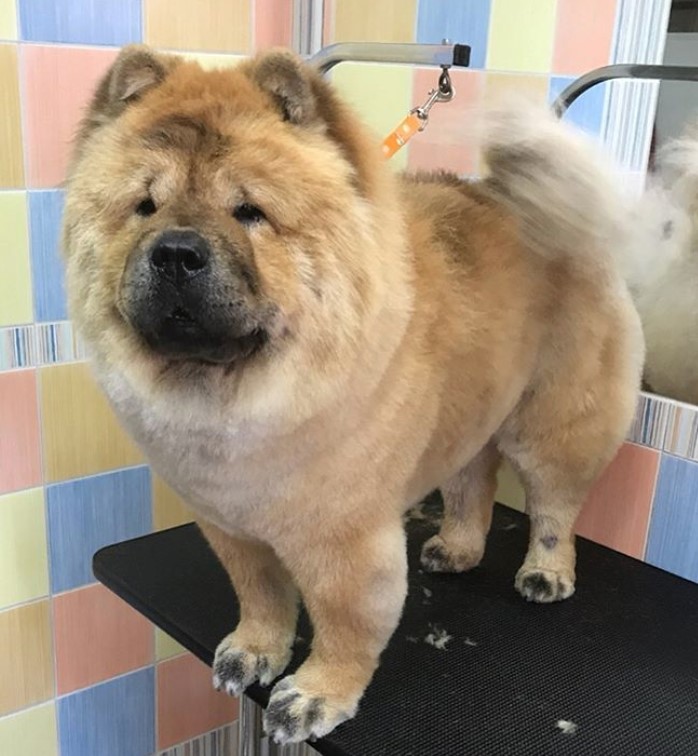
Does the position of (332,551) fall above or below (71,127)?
below

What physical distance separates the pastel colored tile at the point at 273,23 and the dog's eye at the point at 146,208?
29.6 inches

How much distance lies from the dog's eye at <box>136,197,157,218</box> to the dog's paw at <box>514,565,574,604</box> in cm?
76

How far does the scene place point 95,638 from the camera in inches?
63.2

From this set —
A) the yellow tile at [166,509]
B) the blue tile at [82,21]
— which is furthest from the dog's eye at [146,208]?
the yellow tile at [166,509]

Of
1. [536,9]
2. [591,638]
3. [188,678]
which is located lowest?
[188,678]

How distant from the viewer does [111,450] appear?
1.52m

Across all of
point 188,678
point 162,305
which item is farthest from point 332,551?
point 188,678

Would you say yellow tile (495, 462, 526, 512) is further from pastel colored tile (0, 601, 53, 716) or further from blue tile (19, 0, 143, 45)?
blue tile (19, 0, 143, 45)

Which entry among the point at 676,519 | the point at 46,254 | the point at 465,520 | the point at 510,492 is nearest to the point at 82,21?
the point at 46,254

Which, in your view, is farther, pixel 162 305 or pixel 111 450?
pixel 111 450

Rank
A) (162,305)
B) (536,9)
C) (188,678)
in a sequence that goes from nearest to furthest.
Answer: (162,305) < (536,9) < (188,678)

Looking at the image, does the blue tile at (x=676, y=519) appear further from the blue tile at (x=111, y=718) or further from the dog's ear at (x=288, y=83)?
the blue tile at (x=111, y=718)

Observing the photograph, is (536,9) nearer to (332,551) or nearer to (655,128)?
(655,128)

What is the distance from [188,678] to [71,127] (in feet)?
3.43
